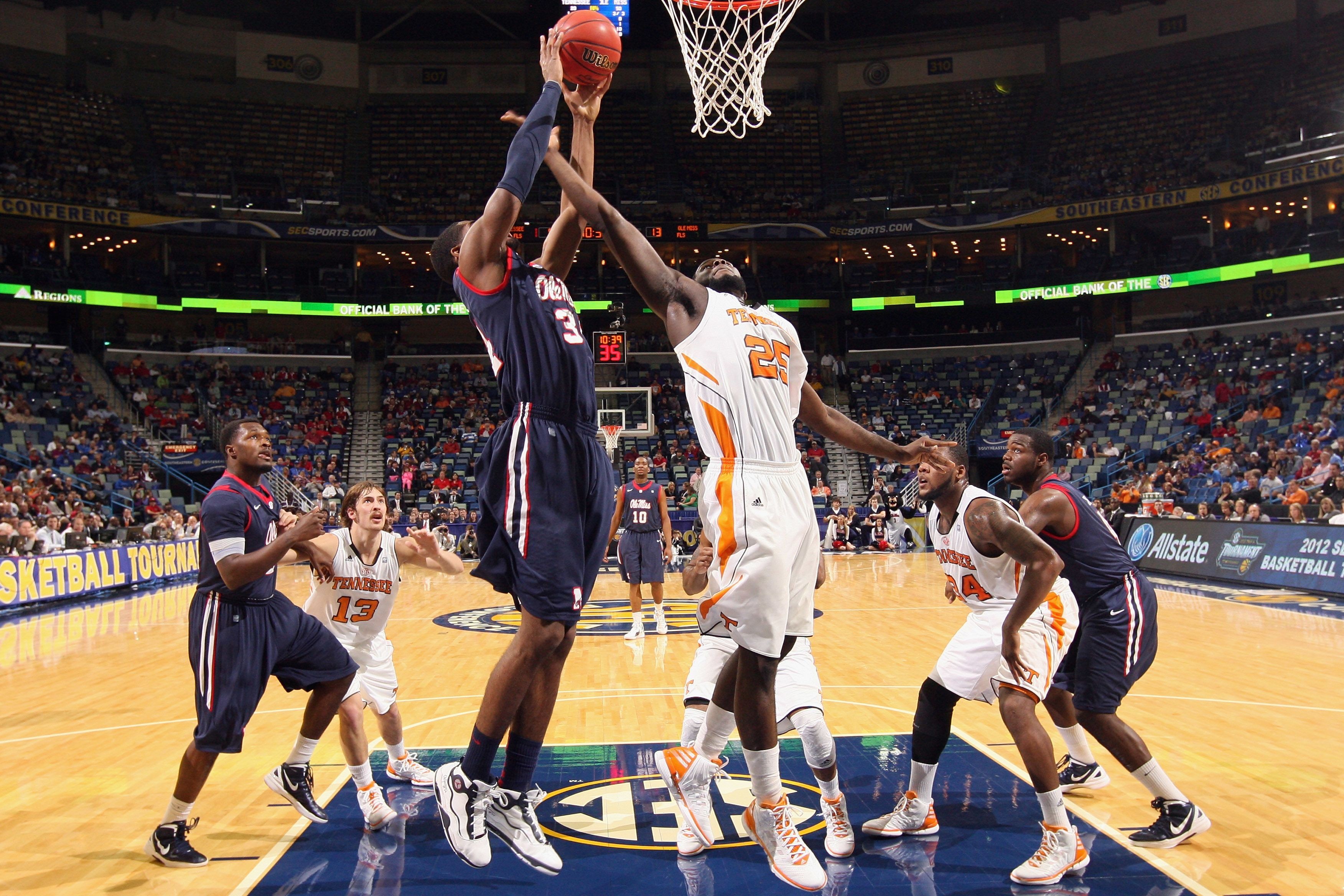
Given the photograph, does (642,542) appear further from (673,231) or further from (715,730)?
(673,231)

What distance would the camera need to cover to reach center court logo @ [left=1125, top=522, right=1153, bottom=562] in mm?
18344

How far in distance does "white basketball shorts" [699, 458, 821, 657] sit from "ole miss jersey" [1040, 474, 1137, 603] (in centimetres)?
201

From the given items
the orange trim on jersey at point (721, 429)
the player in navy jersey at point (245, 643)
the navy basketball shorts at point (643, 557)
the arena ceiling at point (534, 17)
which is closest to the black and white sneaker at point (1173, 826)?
the orange trim on jersey at point (721, 429)

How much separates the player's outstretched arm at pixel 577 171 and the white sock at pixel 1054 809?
3.09 meters

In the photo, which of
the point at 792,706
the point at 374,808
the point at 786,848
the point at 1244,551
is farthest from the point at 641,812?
the point at 1244,551

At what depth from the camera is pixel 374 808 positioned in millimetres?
5055

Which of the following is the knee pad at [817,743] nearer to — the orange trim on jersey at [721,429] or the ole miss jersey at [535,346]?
the orange trim on jersey at [721,429]

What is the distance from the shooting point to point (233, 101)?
112ft

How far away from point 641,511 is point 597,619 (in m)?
2.30

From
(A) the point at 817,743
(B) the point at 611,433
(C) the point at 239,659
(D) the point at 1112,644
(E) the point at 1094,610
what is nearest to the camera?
(A) the point at 817,743

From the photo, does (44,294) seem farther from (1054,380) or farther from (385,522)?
(1054,380)

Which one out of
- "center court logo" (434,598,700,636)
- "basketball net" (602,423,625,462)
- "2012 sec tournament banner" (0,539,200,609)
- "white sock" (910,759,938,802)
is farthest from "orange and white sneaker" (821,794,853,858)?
"basketball net" (602,423,625,462)

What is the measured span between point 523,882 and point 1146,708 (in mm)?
5485

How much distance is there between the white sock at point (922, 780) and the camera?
4816mm
